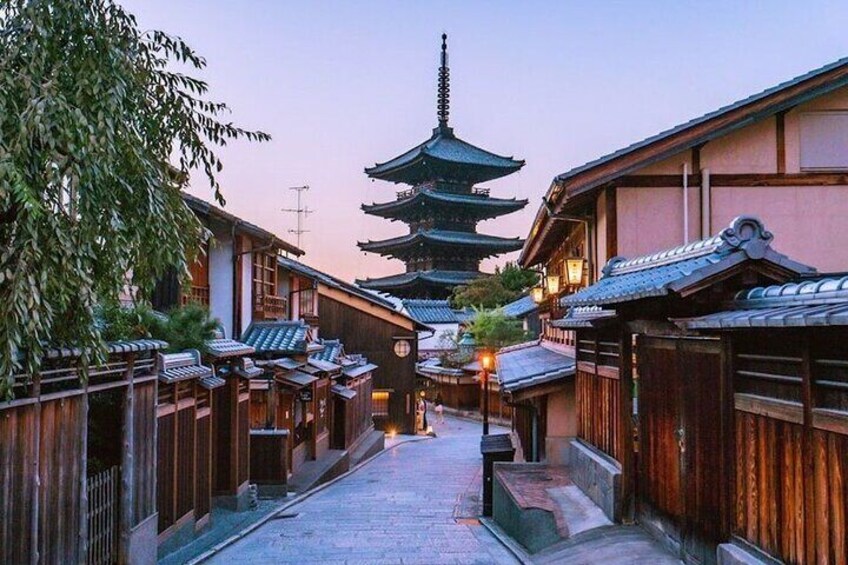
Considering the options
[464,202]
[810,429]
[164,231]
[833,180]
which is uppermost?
[464,202]

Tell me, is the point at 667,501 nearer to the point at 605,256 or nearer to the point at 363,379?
the point at 605,256

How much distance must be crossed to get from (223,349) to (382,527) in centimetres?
439

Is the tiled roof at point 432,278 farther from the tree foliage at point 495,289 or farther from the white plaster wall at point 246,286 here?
the white plaster wall at point 246,286

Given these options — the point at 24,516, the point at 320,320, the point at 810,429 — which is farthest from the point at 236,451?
the point at 320,320

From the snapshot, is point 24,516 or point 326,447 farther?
point 326,447

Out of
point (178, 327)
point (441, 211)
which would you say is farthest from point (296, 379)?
point (441, 211)

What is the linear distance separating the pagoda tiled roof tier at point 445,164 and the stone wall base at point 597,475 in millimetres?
41085

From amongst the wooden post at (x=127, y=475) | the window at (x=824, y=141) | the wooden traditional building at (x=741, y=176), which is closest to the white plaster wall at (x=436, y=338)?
the wooden traditional building at (x=741, y=176)

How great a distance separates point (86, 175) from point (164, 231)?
1.15 m

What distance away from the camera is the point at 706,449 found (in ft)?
25.2

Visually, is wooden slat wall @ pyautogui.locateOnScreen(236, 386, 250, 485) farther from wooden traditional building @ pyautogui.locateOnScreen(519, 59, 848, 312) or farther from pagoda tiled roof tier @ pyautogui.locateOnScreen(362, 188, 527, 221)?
pagoda tiled roof tier @ pyautogui.locateOnScreen(362, 188, 527, 221)

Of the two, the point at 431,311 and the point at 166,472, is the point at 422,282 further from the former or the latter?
the point at 166,472

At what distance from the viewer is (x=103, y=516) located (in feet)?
27.7

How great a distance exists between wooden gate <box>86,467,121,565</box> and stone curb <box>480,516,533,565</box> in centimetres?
540
